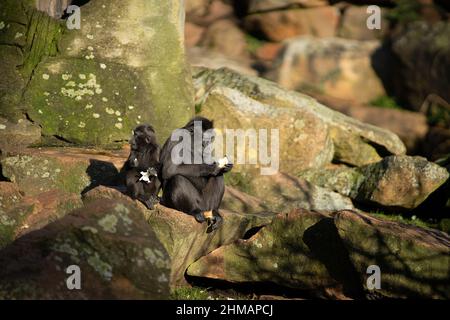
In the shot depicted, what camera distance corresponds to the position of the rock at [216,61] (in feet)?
68.9

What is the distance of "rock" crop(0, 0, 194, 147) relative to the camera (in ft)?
41.7

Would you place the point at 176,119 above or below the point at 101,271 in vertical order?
above

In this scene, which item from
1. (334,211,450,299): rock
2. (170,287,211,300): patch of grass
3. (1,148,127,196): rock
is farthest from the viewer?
(1,148,127,196): rock

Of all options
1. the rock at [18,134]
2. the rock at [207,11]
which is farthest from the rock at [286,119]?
the rock at [207,11]

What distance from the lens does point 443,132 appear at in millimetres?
18391

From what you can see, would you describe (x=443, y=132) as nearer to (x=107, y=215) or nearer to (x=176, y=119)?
(x=176, y=119)

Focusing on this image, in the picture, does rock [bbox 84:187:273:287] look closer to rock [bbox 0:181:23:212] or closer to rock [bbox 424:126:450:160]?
rock [bbox 0:181:23:212]

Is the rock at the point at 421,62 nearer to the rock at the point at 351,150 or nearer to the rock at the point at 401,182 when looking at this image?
the rock at the point at 351,150

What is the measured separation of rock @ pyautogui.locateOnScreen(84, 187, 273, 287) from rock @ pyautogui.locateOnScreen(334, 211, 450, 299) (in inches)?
74.9

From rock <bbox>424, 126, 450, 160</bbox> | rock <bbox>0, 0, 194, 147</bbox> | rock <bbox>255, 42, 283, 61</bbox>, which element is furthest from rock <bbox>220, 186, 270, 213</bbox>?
rock <bbox>255, 42, 283, 61</bbox>

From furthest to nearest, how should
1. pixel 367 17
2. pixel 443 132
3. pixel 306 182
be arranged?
pixel 367 17, pixel 443 132, pixel 306 182

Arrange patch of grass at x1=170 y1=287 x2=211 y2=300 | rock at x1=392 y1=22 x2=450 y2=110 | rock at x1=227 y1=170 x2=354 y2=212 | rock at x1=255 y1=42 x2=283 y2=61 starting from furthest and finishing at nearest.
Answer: rock at x1=255 y1=42 x2=283 y2=61
rock at x1=392 y1=22 x2=450 y2=110
rock at x1=227 y1=170 x2=354 y2=212
patch of grass at x1=170 y1=287 x2=211 y2=300
